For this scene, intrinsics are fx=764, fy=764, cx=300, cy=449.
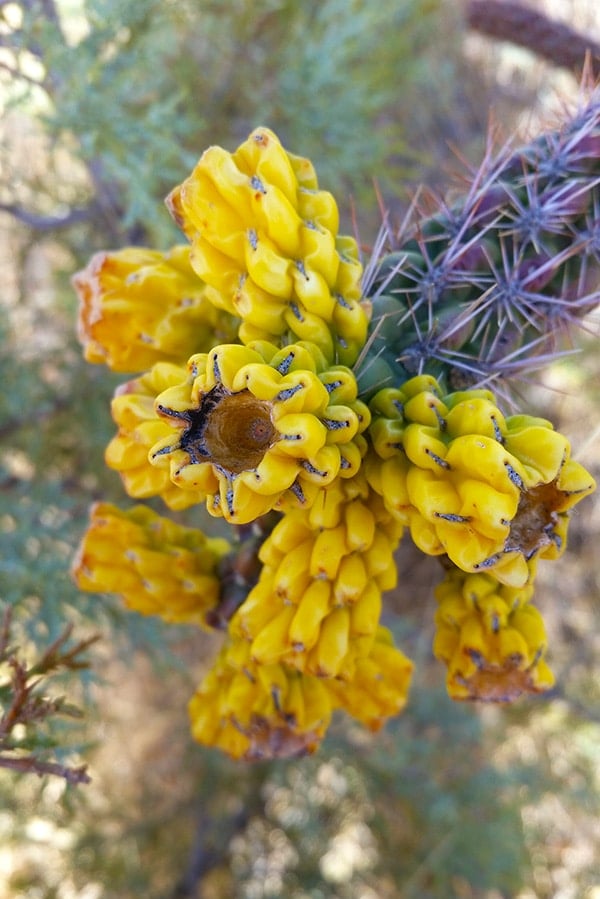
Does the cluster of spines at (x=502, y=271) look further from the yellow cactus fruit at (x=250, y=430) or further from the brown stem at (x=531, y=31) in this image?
the brown stem at (x=531, y=31)

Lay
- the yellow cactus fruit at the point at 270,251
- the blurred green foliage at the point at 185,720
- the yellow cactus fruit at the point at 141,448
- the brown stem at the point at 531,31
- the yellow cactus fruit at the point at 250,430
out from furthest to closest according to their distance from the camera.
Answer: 1. the brown stem at the point at 531,31
2. the blurred green foliage at the point at 185,720
3. the yellow cactus fruit at the point at 141,448
4. the yellow cactus fruit at the point at 270,251
5. the yellow cactus fruit at the point at 250,430

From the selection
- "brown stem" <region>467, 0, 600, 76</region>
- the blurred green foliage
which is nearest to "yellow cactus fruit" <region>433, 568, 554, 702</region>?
the blurred green foliage

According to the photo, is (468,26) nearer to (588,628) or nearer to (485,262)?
(485,262)

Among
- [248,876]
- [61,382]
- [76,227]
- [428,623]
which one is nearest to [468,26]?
[76,227]

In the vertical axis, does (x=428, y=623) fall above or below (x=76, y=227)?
below

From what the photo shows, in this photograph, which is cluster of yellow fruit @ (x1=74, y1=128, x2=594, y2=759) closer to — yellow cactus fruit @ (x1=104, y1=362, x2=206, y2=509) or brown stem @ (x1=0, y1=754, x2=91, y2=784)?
yellow cactus fruit @ (x1=104, y1=362, x2=206, y2=509)

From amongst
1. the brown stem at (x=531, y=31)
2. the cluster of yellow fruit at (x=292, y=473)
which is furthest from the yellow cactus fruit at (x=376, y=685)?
the brown stem at (x=531, y=31)
